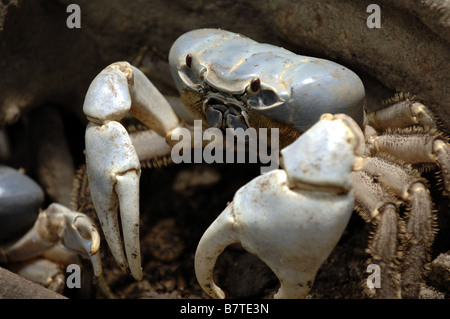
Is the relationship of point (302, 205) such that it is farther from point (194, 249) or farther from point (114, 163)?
point (194, 249)

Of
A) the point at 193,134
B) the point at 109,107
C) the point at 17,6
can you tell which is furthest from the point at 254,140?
the point at 17,6

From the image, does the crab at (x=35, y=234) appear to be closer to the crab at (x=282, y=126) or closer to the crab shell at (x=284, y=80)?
the crab at (x=282, y=126)

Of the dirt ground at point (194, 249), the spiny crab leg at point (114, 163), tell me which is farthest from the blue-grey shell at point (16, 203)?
the spiny crab leg at point (114, 163)

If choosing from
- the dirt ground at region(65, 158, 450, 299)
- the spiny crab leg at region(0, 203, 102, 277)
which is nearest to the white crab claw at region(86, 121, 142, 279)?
the spiny crab leg at region(0, 203, 102, 277)

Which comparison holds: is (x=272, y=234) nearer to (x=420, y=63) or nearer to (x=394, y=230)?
(x=394, y=230)

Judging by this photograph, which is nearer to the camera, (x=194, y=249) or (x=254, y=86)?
(x=254, y=86)

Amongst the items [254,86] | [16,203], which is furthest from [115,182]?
[16,203]

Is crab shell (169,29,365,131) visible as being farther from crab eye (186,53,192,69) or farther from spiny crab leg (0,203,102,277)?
spiny crab leg (0,203,102,277)
